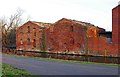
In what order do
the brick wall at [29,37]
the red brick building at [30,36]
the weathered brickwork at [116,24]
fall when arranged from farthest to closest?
1. the brick wall at [29,37]
2. the red brick building at [30,36]
3. the weathered brickwork at [116,24]

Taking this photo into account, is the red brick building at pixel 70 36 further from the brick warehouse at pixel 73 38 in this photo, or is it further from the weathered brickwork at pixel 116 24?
the weathered brickwork at pixel 116 24

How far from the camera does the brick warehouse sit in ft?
142

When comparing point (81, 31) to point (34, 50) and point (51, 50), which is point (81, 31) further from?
point (34, 50)

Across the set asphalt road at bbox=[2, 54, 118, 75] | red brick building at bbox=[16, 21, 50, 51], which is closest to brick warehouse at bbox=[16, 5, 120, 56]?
red brick building at bbox=[16, 21, 50, 51]

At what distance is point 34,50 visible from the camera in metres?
54.3

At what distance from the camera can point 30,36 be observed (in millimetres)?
56812

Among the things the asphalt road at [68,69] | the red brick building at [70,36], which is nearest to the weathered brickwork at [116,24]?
the red brick building at [70,36]

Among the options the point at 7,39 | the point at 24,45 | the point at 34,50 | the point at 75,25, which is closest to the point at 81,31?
the point at 75,25

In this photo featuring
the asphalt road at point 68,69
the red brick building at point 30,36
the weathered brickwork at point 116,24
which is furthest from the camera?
the red brick building at point 30,36

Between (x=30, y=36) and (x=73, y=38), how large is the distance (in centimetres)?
1238

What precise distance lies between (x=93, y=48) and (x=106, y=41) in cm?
263

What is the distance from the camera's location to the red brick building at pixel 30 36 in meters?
54.7

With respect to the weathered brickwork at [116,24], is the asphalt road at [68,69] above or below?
below

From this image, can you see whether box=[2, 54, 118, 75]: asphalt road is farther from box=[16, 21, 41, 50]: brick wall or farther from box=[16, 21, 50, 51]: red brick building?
box=[16, 21, 41, 50]: brick wall
